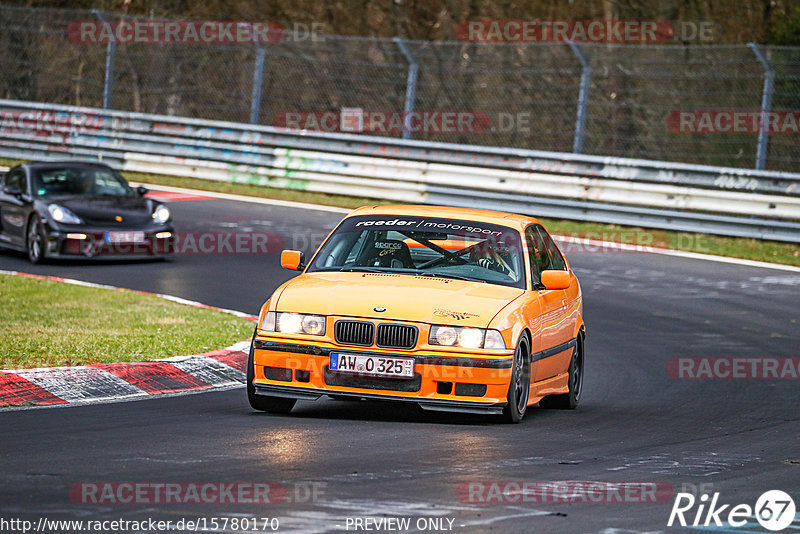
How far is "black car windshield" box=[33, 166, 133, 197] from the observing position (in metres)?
18.1

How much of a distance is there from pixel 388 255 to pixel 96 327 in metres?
3.61

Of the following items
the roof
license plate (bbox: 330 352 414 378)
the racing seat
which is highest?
the roof

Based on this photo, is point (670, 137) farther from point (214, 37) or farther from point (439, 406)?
point (439, 406)

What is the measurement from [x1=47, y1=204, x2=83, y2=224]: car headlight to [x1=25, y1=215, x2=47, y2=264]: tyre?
0.78 feet

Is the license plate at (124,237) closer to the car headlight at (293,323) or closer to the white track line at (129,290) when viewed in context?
the white track line at (129,290)

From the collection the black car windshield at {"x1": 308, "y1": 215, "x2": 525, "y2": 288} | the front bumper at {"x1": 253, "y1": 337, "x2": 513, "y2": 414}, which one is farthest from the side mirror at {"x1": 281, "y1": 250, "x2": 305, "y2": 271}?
the front bumper at {"x1": 253, "y1": 337, "x2": 513, "y2": 414}

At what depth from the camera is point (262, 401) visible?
8.95 metres

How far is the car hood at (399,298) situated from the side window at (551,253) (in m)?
1.27

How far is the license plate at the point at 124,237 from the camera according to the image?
17.4m

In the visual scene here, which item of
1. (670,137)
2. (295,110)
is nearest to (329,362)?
(670,137)
